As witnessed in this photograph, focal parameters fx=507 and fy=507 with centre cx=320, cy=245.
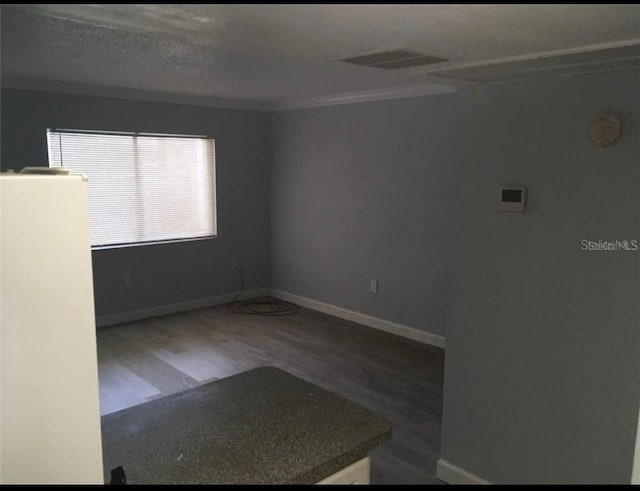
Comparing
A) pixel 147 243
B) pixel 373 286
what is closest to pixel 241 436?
pixel 373 286

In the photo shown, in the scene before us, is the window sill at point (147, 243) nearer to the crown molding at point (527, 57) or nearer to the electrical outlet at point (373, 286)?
the electrical outlet at point (373, 286)

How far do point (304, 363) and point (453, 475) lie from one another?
69.9 inches

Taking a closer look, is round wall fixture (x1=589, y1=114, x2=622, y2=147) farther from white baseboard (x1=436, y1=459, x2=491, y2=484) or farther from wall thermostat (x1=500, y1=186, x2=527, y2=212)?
white baseboard (x1=436, y1=459, x2=491, y2=484)

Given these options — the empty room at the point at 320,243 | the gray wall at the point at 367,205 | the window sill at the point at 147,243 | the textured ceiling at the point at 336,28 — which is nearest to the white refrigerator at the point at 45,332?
the empty room at the point at 320,243

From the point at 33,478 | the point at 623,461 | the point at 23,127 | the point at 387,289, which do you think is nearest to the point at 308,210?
the point at 387,289

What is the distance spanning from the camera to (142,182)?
5.22m

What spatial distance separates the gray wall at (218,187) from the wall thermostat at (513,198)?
3.94 metres

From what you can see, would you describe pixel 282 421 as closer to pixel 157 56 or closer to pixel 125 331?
pixel 157 56

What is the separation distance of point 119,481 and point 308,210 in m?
4.75

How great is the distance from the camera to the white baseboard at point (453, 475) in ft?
8.48

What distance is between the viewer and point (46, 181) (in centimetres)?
81

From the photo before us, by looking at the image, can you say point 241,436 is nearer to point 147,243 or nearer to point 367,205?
point 367,205

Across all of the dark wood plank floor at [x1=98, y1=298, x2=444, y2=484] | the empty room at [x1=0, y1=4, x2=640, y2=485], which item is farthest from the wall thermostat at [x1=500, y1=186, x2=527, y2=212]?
the dark wood plank floor at [x1=98, y1=298, x2=444, y2=484]

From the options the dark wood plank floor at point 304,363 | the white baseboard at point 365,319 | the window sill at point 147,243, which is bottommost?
the dark wood plank floor at point 304,363
